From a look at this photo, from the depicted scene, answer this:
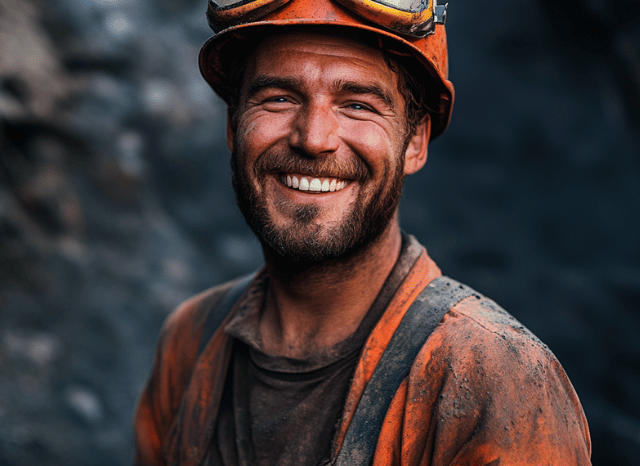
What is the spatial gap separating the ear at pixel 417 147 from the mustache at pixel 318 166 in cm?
29

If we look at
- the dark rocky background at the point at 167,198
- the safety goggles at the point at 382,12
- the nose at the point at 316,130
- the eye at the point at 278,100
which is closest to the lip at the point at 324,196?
the nose at the point at 316,130

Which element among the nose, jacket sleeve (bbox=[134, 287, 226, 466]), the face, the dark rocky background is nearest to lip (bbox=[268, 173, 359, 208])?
the face

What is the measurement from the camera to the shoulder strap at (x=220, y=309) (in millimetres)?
2035

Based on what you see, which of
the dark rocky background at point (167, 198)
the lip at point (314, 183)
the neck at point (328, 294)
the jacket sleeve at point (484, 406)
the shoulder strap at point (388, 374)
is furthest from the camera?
the dark rocky background at point (167, 198)

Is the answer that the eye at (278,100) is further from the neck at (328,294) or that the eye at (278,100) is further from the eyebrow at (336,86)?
the neck at (328,294)

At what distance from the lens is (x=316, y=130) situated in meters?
1.55

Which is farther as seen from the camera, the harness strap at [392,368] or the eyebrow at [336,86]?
the eyebrow at [336,86]

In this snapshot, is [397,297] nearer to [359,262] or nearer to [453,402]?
[359,262]

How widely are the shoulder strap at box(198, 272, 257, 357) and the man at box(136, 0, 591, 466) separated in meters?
0.06

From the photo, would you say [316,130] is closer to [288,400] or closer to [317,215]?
[317,215]

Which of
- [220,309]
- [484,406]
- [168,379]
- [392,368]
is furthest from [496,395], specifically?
[168,379]

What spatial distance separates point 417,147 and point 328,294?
24.9 inches

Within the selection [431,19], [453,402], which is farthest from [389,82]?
[453,402]

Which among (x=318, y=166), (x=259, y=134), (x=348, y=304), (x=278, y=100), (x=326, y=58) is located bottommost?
(x=348, y=304)
